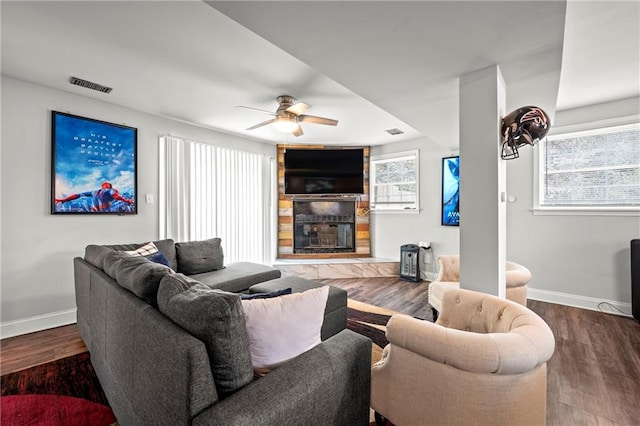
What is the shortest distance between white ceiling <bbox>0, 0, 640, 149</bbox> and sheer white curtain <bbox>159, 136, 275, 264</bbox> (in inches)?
39.0

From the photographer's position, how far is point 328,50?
1.73 metres

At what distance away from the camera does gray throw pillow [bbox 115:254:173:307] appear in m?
1.37

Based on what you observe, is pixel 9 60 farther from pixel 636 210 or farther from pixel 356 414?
pixel 636 210

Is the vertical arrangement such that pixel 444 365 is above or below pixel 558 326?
above

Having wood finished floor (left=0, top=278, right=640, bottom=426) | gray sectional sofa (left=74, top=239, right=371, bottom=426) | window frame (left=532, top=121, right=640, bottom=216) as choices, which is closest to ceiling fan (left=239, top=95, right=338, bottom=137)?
gray sectional sofa (left=74, top=239, right=371, bottom=426)

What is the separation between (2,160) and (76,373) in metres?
2.19

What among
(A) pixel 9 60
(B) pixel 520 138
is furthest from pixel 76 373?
(B) pixel 520 138

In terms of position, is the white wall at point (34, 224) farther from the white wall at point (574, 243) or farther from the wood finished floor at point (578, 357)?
the white wall at point (574, 243)

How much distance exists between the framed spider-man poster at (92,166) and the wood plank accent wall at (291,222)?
2453mm

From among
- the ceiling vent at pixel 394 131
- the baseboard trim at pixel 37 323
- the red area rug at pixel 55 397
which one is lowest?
the red area rug at pixel 55 397

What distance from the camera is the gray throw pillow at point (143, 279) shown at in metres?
1.37

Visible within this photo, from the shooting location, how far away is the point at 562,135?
11.8 ft

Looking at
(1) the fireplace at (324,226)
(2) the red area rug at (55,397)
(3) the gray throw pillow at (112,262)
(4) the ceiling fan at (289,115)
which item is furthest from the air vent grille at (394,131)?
(2) the red area rug at (55,397)

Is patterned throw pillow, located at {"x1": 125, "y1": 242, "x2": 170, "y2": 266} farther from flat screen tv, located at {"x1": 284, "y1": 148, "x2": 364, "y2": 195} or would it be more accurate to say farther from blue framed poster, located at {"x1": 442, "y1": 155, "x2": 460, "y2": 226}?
blue framed poster, located at {"x1": 442, "y1": 155, "x2": 460, "y2": 226}
